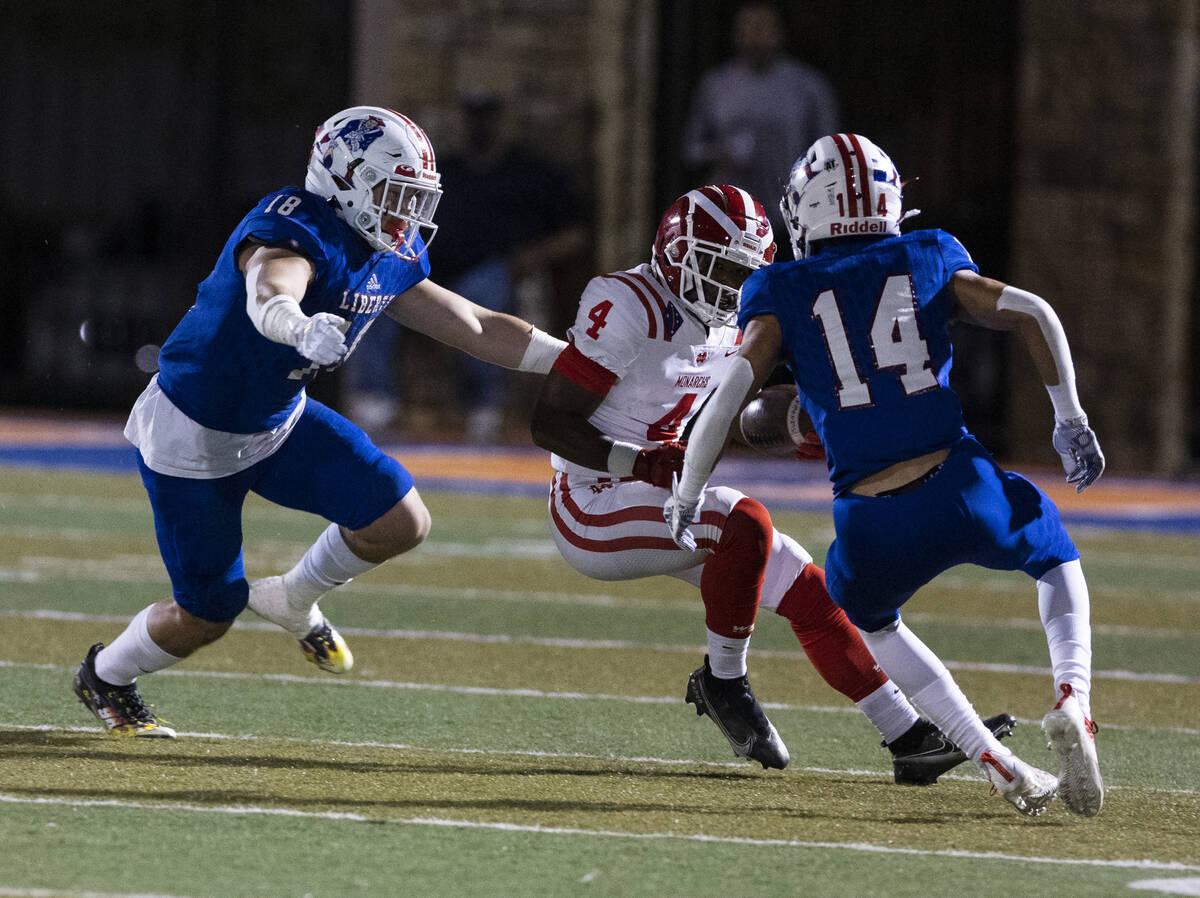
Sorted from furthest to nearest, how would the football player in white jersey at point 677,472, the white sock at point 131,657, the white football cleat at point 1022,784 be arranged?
1. the white sock at point 131,657
2. the football player in white jersey at point 677,472
3. the white football cleat at point 1022,784

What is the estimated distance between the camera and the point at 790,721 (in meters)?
5.57

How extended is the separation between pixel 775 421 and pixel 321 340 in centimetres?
124

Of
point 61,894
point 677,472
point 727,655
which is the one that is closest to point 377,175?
point 677,472

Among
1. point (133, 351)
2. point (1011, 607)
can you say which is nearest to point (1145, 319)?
point (1011, 607)

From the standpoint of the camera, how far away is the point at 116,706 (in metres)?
5.01

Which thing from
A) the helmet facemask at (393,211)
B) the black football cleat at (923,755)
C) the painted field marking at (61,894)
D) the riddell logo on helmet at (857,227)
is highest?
the riddell logo on helmet at (857,227)

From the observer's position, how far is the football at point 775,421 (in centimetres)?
489

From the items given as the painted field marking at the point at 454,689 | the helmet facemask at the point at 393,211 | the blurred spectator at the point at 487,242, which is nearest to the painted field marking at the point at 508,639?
the painted field marking at the point at 454,689

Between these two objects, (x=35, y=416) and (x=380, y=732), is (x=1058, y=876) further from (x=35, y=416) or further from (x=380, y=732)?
(x=35, y=416)

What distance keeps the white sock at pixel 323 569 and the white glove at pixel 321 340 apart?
1053 mm

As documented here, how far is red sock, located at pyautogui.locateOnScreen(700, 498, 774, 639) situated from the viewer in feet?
15.5

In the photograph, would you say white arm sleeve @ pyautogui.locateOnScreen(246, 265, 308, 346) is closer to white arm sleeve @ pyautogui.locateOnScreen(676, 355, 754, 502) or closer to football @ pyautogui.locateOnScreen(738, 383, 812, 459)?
white arm sleeve @ pyautogui.locateOnScreen(676, 355, 754, 502)

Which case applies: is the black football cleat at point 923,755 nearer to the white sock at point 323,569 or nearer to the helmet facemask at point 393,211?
the white sock at point 323,569

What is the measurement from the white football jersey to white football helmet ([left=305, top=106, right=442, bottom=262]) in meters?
0.48
